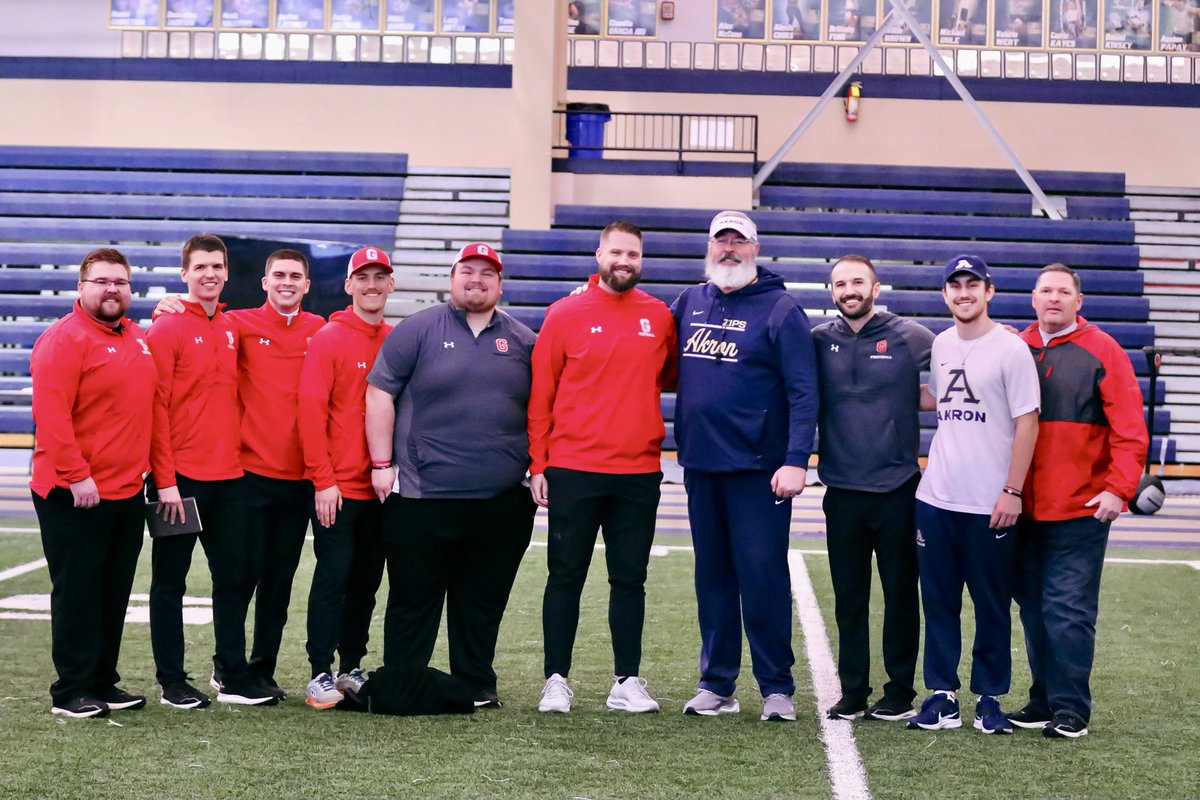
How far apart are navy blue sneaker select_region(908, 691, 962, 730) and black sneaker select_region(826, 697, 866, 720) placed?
23cm

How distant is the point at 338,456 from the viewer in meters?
5.09

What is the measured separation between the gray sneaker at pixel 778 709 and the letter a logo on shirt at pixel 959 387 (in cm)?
121

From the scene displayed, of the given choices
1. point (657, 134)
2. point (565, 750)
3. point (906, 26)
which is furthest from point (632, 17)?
point (565, 750)

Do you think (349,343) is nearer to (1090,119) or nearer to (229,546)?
(229,546)

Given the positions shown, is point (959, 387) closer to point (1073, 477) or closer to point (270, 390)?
point (1073, 477)

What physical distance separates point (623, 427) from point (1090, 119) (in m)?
15.9

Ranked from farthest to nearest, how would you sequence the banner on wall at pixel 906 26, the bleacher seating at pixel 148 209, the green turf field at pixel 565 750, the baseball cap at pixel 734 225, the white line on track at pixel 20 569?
the banner on wall at pixel 906 26, the bleacher seating at pixel 148 209, the white line on track at pixel 20 569, the baseball cap at pixel 734 225, the green turf field at pixel 565 750

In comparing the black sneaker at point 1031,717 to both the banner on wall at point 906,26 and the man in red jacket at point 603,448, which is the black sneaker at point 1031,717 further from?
the banner on wall at point 906,26

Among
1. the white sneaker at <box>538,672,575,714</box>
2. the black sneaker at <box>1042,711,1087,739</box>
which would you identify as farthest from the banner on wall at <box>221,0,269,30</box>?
the black sneaker at <box>1042,711,1087,739</box>

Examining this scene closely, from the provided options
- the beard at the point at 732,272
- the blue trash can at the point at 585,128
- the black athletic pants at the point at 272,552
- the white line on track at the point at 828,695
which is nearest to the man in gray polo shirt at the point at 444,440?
the black athletic pants at the point at 272,552

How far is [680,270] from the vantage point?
52.5 feet

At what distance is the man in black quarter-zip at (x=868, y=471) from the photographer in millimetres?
4906

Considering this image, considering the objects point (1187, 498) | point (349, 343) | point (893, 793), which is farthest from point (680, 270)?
point (893, 793)

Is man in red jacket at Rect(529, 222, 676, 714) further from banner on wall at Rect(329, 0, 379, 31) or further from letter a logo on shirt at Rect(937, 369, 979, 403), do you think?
banner on wall at Rect(329, 0, 379, 31)
